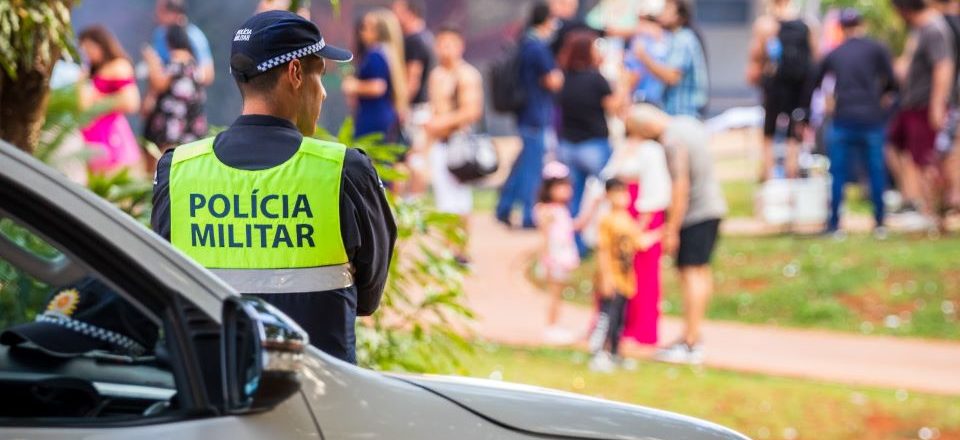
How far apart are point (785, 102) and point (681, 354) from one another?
6.76 metres

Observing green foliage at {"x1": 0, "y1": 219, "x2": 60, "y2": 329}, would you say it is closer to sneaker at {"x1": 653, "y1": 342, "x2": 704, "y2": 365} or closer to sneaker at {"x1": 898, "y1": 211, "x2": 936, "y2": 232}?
sneaker at {"x1": 653, "y1": 342, "x2": 704, "y2": 365}

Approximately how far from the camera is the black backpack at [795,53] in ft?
54.5

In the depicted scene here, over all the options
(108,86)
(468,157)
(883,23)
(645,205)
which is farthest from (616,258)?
(883,23)

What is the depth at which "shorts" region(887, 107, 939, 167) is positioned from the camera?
50.0 feet

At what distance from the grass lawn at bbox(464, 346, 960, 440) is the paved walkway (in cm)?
51

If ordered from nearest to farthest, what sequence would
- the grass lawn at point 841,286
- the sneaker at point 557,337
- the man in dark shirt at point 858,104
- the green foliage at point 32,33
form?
the green foliage at point 32,33 → the sneaker at point 557,337 → the grass lawn at point 841,286 → the man in dark shirt at point 858,104

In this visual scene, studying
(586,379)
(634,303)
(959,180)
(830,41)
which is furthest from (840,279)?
(830,41)

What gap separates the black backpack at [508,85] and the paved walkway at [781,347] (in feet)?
7.68

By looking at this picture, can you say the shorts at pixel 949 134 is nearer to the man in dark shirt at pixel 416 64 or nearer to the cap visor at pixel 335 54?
the man in dark shirt at pixel 416 64

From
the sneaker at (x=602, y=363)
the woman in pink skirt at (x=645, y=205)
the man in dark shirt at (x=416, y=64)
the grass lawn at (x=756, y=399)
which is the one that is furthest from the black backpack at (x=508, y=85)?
the sneaker at (x=602, y=363)

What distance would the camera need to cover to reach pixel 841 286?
43.3 ft

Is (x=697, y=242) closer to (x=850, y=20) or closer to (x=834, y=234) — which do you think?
(x=834, y=234)

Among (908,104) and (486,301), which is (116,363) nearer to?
(486,301)

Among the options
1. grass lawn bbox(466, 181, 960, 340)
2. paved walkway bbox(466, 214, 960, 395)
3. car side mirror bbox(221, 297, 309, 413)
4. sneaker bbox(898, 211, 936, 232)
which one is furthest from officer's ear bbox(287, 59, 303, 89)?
sneaker bbox(898, 211, 936, 232)
